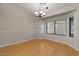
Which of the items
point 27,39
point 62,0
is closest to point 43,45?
point 27,39

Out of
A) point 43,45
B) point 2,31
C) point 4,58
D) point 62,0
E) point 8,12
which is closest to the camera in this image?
point 62,0

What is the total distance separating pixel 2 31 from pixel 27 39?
1.50 feet

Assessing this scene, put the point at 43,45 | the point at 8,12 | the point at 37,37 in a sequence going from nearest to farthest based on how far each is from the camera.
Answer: the point at 37,37 < the point at 43,45 < the point at 8,12

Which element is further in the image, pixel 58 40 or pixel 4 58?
pixel 58 40

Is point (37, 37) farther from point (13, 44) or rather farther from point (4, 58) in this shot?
point (4, 58)

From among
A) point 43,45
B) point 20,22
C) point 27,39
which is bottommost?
point 43,45

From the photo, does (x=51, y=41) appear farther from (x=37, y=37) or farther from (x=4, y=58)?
(x=4, y=58)

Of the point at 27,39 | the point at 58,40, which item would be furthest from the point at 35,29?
the point at 58,40

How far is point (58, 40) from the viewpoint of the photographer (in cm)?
233

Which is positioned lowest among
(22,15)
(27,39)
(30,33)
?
(27,39)

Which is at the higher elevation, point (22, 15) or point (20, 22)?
point (22, 15)

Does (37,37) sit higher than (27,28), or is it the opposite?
(27,28)

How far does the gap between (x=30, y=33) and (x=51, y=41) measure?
25.2 inches

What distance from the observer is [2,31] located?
175 cm
